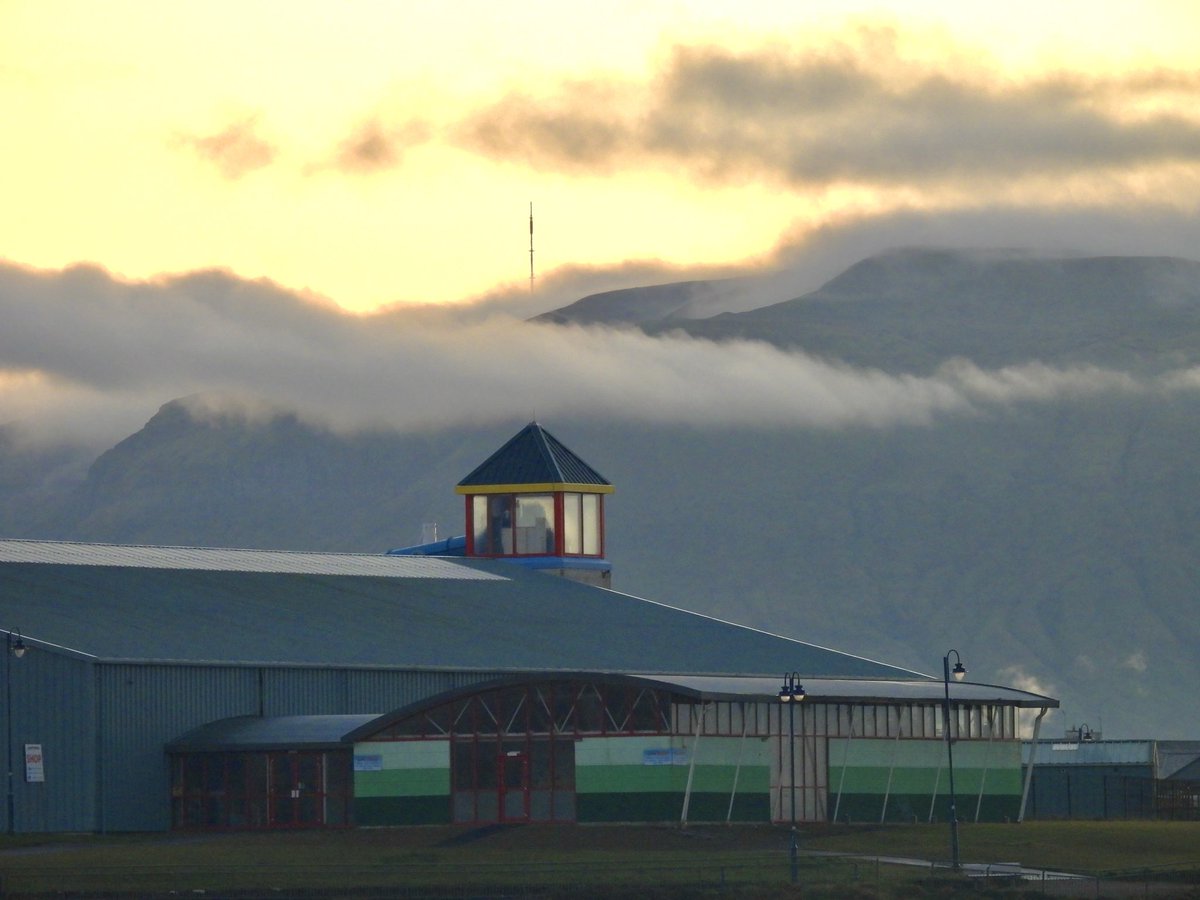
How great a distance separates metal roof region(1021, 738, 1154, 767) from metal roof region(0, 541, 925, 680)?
26.4m

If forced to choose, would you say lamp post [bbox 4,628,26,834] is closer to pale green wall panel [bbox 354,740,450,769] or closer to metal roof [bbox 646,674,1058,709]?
pale green wall panel [bbox 354,740,450,769]

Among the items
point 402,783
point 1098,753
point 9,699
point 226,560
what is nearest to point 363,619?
point 226,560

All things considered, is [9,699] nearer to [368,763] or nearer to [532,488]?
[368,763]

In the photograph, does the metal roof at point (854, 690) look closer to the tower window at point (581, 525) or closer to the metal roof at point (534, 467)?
the tower window at point (581, 525)

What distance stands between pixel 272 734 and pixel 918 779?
27.7 metres

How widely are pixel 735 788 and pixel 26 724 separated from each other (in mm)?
25584

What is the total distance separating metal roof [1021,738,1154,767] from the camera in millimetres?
139375

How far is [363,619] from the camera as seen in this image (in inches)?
4033

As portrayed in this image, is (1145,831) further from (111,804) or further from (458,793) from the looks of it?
(111,804)

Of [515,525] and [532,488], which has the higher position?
[532,488]

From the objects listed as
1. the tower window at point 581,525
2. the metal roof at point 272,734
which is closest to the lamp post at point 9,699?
the metal roof at point 272,734

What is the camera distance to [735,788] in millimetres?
91625

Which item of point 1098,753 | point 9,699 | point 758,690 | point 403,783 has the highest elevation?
point 9,699

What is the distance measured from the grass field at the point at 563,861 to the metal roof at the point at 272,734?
10.4 feet
